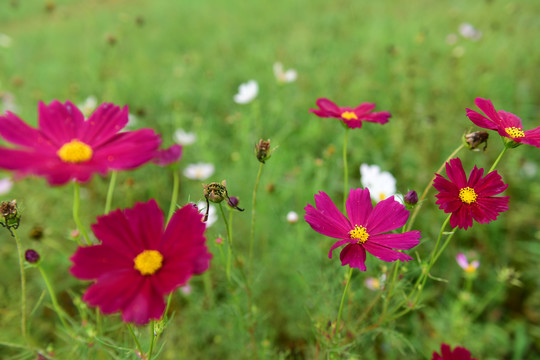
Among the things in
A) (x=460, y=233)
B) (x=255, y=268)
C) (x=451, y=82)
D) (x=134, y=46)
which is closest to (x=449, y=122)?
(x=451, y=82)

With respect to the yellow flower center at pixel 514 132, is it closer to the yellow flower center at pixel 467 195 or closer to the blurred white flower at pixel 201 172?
the yellow flower center at pixel 467 195

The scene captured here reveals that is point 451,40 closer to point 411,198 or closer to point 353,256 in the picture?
point 411,198

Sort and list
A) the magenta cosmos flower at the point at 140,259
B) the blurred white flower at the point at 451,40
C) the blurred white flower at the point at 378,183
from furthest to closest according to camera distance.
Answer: the blurred white flower at the point at 451,40, the blurred white flower at the point at 378,183, the magenta cosmos flower at the point at 140,259

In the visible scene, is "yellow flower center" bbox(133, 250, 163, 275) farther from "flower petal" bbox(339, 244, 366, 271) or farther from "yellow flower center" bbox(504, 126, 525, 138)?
"yellow flower center" bbox(504, 126, 525, 138)

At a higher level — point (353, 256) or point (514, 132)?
point (514, 132)

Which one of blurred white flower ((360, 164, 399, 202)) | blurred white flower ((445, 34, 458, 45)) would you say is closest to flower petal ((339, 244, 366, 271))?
blurred white flower ((360, 164, 399, 202))

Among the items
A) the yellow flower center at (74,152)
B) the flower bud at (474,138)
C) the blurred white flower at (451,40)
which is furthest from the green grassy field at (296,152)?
the yellow flower center at (74,152)

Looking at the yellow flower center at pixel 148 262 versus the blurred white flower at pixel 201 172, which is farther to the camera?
the blurred white flower at pixel 201 172

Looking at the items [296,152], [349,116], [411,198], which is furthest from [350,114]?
[296,152]
